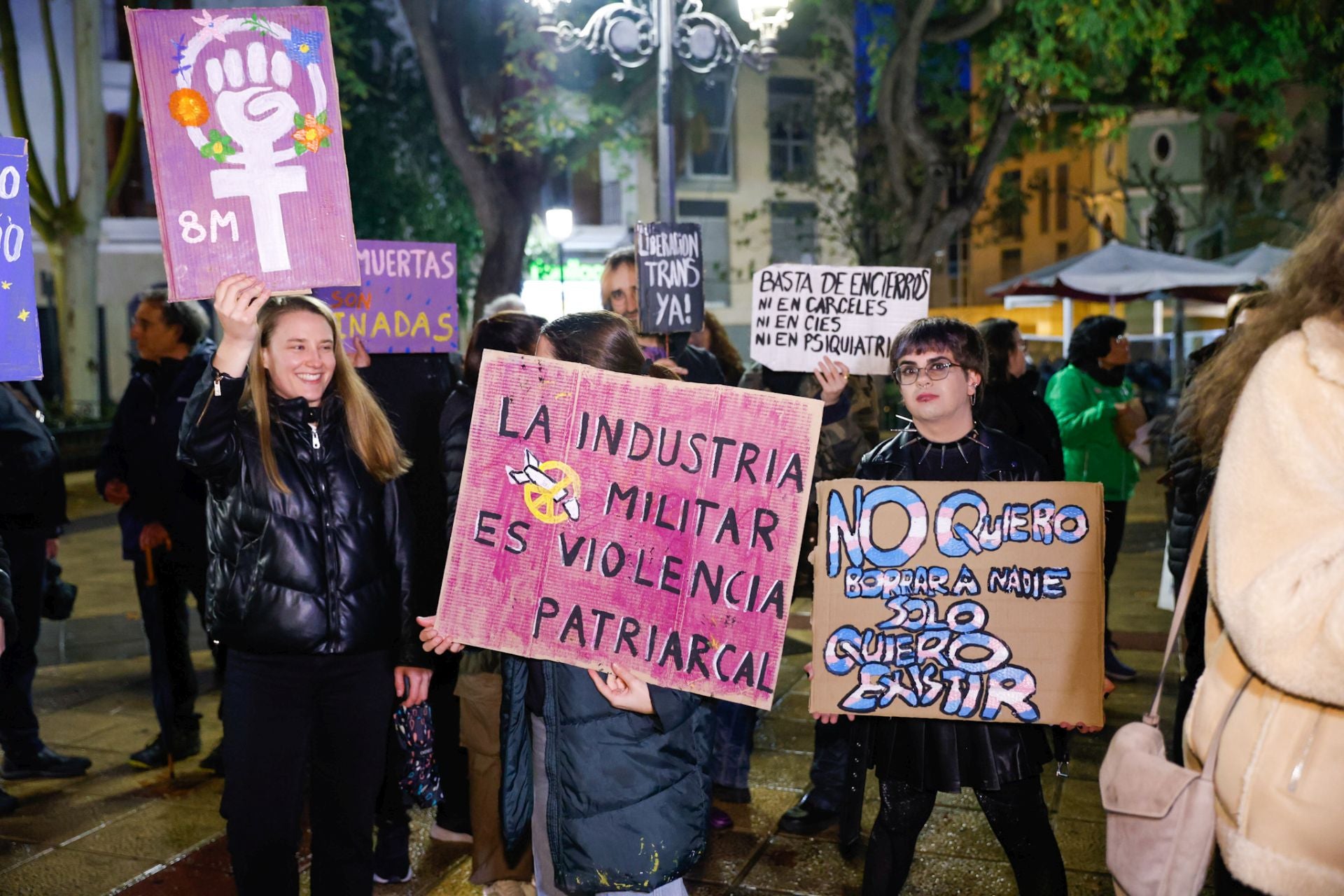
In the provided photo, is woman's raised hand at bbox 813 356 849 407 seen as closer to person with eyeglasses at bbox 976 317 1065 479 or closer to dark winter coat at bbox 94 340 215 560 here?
person with eyeglasses at bbox 976 317 1065 479

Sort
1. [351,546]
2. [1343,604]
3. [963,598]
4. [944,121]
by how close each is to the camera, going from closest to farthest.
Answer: [1343,604]
[963,598]
[351,546]
[944,121]

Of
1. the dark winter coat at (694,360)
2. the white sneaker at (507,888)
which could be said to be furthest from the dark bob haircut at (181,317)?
the white sneaker at (507,888)

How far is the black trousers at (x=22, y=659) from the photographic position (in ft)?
18.6

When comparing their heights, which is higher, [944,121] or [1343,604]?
[944,121]

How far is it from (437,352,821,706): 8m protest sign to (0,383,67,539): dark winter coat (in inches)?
131

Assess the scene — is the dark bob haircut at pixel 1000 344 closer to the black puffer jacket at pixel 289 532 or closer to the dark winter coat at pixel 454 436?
the dark winter coat at pixel 454 436

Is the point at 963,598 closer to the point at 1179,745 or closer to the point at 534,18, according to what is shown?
the point at 1179,745

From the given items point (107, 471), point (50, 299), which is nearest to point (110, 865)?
point (107, 471)

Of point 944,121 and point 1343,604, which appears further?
point 944,121

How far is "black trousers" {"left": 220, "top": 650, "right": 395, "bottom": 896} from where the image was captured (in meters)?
3.40

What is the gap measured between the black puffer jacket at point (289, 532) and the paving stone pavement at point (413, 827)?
1.50m

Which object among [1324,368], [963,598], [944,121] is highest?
[944,121]

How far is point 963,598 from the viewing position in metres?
3.27

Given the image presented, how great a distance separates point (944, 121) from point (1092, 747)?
584 inches
